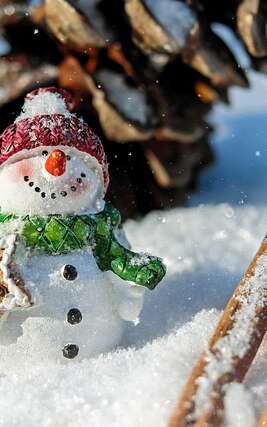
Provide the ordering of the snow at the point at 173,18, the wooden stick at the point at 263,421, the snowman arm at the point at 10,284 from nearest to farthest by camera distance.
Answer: the wooden stick at the point at 263,421 < the snowman arm at the point at 10,284 < the snow at the point at 173,18

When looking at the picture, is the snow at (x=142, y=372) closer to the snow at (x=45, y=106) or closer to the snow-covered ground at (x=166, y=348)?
the snow-covered ground at (x=166, y=348)

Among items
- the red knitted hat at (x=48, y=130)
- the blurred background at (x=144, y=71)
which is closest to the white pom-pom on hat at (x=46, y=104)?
the red knitted hat at (x=48, y=130)

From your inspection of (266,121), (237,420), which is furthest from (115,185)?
(237,420)

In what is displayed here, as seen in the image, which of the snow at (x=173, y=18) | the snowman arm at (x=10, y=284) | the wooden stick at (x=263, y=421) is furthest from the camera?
the snow at (x=173, y=18)

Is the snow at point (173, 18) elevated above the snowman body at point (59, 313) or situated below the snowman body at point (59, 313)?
below

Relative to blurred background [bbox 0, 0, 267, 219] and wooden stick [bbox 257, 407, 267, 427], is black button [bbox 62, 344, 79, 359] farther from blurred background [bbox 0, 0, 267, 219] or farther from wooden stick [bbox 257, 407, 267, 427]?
blurred background [bbox 0, 0, 267, 219]

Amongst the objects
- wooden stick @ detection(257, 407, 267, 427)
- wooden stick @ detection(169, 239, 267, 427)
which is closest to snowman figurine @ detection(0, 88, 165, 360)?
wooden stick @ detection(169, 239, 267, 427)

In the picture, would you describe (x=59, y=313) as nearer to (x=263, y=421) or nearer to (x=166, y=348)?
(x=166, y=348)

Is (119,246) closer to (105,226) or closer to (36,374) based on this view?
(105,226)
